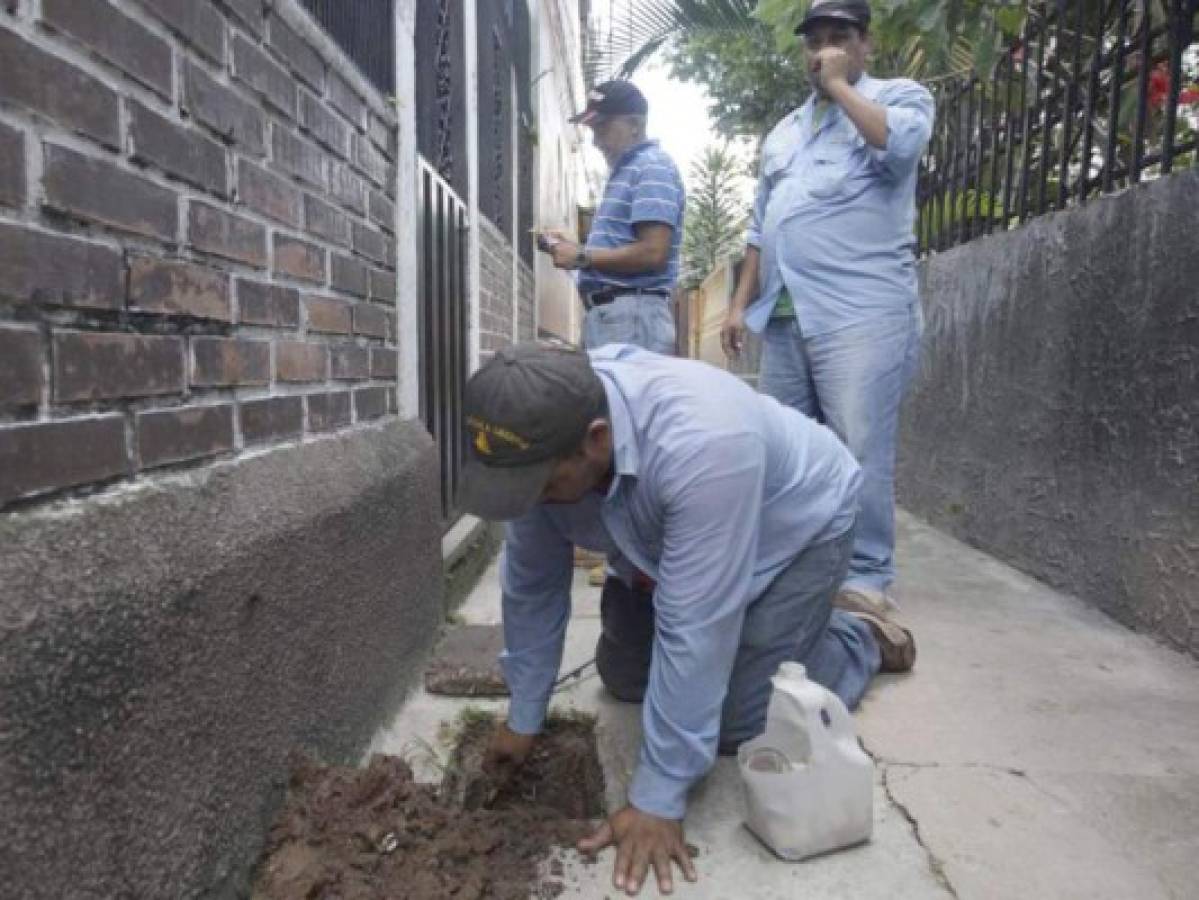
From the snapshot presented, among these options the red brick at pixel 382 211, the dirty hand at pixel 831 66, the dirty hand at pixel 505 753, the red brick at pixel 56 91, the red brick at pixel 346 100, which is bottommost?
the dirty hand at pixel 505 753

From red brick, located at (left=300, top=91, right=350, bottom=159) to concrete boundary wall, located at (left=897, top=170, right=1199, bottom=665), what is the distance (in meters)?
2.17

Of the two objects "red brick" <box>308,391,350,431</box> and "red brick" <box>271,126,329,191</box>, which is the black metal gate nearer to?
"red brick" <box>308,391,350,431</box>

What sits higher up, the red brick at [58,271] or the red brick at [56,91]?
the red brick at [56,91]

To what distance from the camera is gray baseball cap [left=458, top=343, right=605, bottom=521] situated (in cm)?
152

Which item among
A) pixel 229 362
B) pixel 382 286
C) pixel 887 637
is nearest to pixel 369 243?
pixel 382 286

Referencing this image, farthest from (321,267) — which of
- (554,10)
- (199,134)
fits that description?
(554,10)

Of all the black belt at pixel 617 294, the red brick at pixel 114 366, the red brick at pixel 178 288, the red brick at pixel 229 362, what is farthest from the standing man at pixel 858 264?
the red brick at pixel 114 366

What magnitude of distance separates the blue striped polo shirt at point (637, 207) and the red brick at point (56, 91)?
85.7 inches

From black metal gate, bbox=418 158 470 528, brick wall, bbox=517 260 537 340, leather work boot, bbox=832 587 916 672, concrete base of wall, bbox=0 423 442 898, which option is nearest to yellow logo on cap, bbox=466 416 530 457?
concrete base of wall, bbox=0 423 442 898

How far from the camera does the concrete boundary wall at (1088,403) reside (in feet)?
8.37

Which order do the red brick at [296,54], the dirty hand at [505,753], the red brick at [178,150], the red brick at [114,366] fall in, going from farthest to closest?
the dirty hand at [505,753] → the red brick at [296,54] → the red brick at [178,150] → the red brick at [114,366]

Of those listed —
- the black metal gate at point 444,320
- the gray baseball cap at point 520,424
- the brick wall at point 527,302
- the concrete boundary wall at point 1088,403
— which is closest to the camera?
the gray baseball cap at point 520,424

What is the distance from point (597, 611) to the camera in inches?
125

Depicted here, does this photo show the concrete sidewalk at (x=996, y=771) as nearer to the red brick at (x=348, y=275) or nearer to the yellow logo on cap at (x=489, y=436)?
the yellow logo on cap at (x=489, y=436)
